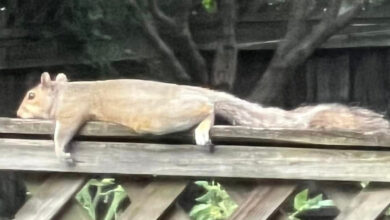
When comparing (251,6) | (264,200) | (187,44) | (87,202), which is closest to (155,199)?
(264,200)

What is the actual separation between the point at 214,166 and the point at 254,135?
0.36 feet

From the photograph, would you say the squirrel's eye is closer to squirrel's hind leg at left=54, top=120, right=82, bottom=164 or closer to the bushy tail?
squirrel's hind leg at left=54, top=120, right=82, bottom=164

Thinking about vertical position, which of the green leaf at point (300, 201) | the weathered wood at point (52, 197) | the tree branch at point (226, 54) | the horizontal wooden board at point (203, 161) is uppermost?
the horizontal wooden board at point (203, 161)

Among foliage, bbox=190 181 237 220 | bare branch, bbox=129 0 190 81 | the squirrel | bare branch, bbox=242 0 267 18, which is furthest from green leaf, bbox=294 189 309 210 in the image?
bare branch, bbox=242 0 267 18

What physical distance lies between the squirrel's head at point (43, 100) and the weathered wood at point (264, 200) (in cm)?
65

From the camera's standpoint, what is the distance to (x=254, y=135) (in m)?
2.18

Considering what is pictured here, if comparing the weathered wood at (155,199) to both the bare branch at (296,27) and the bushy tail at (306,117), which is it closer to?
the bushy tail at (306,117)

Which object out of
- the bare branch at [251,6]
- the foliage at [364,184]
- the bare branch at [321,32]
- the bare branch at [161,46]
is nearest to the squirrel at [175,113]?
the foliage at [364,184]

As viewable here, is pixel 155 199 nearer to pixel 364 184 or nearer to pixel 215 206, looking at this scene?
pixel 364 184

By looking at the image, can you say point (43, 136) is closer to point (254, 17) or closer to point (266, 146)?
point (266, 146)

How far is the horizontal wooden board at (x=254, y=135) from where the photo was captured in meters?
2.13

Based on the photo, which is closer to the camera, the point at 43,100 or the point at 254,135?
the point at 254,135

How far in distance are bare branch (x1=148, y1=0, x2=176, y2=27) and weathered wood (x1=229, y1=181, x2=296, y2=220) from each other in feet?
12.9

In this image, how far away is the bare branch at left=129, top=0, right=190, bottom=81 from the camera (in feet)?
19.5
